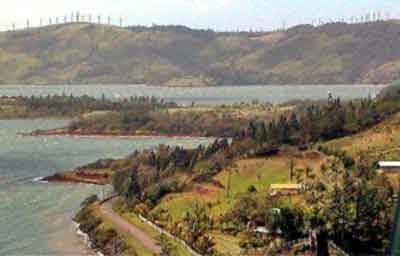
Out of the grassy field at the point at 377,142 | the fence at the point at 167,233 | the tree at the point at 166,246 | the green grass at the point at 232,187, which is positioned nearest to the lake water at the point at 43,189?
the fence at the point at 167,233

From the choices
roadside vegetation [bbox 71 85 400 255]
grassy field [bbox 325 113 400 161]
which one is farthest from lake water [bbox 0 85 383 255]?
grassy field [bbox 325 113 400 161]

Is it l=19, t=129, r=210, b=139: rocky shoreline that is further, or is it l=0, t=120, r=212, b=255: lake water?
l=19, t=129, r=210, b=139: rocky shoreline

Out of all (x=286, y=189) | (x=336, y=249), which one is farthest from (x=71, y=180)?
(x=336, y=249)

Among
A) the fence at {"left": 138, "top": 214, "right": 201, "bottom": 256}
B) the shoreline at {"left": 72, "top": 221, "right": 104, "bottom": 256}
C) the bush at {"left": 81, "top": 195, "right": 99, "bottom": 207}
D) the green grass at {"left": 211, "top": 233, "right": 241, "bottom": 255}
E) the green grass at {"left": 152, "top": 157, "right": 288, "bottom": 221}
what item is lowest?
the shoreline at {"left": 72, "top": 221, "right": 104, "bottom": 256}

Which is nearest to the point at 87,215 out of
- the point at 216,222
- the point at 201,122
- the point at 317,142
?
the point at 216,222

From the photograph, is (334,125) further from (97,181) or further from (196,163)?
(97,181)

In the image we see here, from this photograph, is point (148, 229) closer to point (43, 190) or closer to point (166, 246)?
point (166, 246)

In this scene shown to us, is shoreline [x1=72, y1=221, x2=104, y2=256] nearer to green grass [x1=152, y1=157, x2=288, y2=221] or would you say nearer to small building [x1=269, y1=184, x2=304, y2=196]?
green grass [x1=152, y1=157, x2=288, y2=221]
